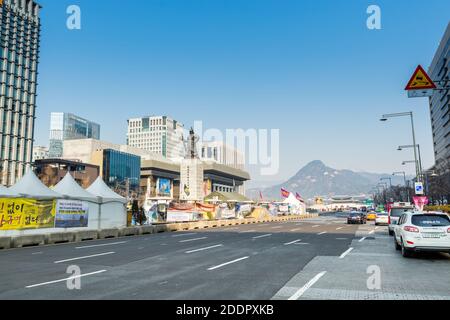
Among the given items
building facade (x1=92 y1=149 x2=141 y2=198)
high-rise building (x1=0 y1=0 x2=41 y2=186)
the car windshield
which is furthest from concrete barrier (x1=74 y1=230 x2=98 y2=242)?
building facade (x1=92 y1=149 x2=141 y2=198)

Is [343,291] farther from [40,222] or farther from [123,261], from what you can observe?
[40,222]

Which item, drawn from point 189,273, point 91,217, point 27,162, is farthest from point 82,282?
point 27,162

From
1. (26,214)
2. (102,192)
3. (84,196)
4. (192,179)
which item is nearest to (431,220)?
(26,214)

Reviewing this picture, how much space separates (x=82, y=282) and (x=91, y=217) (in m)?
17.6

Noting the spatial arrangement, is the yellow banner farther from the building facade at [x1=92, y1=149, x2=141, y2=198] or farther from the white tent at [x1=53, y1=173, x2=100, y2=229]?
the building facade at [x1=92, y1=149, x2=141, y2=198]

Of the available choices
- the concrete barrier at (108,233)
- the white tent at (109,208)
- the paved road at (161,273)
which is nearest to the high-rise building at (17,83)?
the white tent at (109,208)

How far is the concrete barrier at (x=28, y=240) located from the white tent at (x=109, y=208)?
6151 mm

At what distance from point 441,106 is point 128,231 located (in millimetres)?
120131

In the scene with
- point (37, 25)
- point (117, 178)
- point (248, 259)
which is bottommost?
point (248, 259)

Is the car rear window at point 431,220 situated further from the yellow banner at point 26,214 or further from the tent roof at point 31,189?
the tent roof at point 31,189

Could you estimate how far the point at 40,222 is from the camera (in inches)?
853

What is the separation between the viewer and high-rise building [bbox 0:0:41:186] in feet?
308

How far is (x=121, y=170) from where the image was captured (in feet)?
437

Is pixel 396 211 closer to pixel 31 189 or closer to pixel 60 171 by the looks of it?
pixel 31 189
